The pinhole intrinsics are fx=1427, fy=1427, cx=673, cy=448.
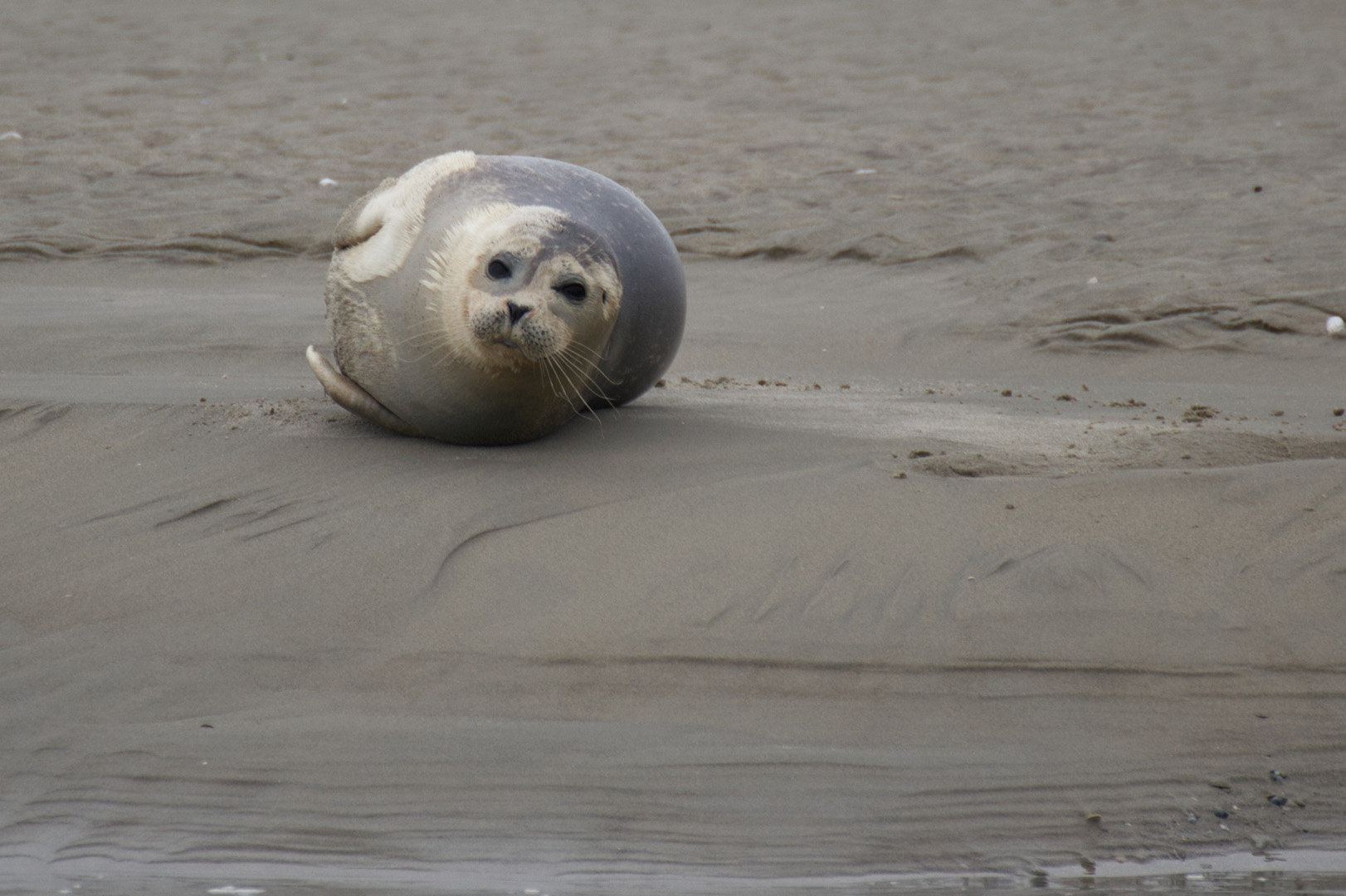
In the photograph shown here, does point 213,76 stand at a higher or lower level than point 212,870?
higher

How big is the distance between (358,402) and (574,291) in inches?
A: 32.3

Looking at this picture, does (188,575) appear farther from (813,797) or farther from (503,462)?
(813,797)

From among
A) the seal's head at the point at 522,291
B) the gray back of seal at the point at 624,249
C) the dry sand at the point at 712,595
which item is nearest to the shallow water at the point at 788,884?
the dry sand at the point at 712,595

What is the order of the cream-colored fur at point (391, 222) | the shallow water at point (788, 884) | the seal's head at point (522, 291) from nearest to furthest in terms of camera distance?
the shallow water at point (788, 884) → the seal's head at point (522, 291) → the cream-colored fur at point (391, 222)

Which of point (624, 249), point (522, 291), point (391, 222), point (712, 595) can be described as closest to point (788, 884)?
point (712, 595)

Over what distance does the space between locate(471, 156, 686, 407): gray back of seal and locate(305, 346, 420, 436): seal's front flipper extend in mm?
570

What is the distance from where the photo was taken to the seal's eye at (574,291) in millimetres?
3480

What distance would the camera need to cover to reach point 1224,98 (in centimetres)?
1006

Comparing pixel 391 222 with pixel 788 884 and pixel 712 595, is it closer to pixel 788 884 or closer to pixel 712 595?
pixel 712 595

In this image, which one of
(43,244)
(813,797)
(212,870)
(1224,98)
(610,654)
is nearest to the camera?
(212,870)

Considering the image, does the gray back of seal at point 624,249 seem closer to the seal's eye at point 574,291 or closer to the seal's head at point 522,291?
the seal's head at point 522,291

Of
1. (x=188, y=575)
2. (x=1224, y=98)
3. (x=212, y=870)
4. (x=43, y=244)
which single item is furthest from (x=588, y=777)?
(x=1224, y=98)

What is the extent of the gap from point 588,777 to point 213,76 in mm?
9489

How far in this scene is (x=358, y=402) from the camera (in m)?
3.95
